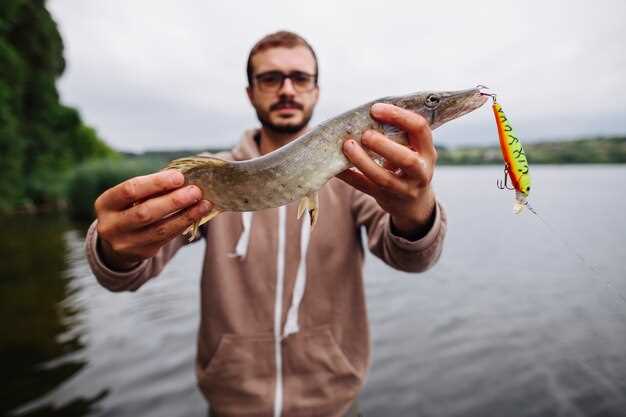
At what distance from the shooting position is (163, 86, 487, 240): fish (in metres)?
1.95

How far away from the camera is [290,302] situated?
3.02 metres

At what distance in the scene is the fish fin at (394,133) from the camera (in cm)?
193

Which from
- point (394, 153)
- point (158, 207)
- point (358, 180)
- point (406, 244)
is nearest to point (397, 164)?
point (394, 153)

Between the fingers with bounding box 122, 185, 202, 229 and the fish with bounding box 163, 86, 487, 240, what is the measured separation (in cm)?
12

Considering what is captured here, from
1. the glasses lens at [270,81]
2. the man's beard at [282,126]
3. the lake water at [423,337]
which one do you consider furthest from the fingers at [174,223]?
the lake water at [423,337]

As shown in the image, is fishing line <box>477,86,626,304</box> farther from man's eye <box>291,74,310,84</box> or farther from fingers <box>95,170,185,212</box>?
man's eye <box>291,74,310,84</box>

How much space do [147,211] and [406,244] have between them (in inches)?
56.3

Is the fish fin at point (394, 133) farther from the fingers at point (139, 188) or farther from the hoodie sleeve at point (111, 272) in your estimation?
the hoodie sleeve at point (111, 272)

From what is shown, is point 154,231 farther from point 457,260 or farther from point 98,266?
point 457,260

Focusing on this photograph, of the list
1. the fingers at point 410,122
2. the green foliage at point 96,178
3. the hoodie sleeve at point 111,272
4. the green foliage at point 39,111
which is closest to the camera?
the fingers at point 410,122

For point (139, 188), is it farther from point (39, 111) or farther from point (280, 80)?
point (39, 111)

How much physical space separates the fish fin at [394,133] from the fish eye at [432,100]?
0.64ft

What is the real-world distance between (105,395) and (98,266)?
5024 millimetres

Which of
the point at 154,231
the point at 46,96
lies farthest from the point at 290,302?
the point at 46,96
